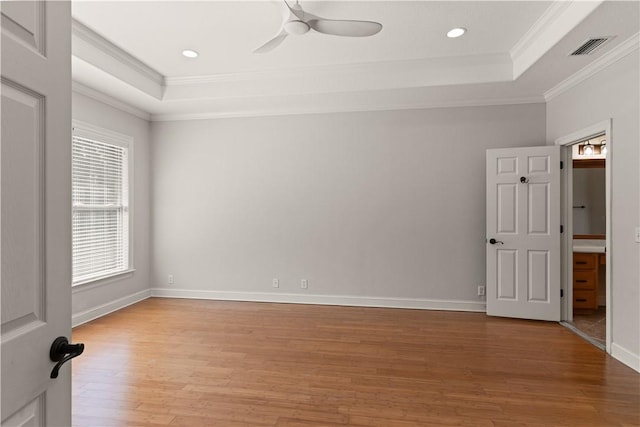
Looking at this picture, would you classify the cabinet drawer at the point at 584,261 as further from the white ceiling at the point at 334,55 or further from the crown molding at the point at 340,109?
the white ceiling at the point at 334,55

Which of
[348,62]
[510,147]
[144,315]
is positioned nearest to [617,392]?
[510,147]

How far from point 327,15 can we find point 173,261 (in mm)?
4119

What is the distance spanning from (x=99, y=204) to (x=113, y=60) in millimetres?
1814

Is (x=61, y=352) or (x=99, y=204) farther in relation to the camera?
(x=99, y=204)

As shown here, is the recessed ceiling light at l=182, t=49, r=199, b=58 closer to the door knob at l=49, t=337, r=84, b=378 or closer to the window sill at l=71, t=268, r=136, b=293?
the window sill at l=71, t=268, r=136, b=293

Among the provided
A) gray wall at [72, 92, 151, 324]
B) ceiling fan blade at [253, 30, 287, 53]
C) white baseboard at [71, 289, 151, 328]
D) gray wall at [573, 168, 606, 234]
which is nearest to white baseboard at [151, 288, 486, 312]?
white baseboard at [71, 289, 151, 328]

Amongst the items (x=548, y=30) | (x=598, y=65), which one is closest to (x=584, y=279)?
(x=598, y=65)

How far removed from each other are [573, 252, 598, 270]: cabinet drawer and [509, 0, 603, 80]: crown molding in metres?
2.56

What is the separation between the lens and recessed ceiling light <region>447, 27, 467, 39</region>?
3.36 m

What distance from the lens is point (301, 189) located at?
505 centimetres

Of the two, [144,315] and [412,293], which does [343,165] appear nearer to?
[412,293]

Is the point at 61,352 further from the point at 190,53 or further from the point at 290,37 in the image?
the point at 190,53

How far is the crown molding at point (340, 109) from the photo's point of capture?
454cm

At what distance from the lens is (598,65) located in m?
3.40
